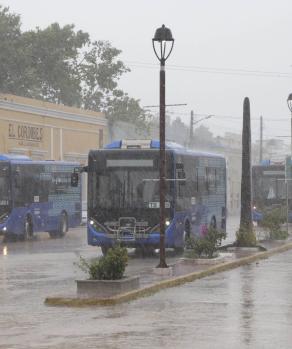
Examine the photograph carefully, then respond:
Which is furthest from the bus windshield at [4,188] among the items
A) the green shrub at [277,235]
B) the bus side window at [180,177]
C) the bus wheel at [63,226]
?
the green shrub at [277,235]

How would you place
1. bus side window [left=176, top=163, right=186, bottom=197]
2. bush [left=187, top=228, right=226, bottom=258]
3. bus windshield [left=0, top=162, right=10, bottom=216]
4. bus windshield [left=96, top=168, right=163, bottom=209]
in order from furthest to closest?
bus windshield [left=0, top=162, right=10, bottom=216] → bus side window [left=176, top=163, right=186, bottom=197] → bus windshield [left=96, top=168, right=163, bottom=209] → bush [left=187, top=228, right=226, bottom=258]

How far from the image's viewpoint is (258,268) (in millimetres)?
21844

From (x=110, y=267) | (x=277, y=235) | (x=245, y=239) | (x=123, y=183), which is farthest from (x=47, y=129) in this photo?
(x=110, y=267)

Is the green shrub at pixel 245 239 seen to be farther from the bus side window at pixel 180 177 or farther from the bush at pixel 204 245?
the bush at pixel 204 245

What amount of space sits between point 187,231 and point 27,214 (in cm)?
896

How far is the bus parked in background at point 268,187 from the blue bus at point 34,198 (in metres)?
10.4

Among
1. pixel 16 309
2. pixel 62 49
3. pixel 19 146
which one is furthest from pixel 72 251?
pixel 62 49

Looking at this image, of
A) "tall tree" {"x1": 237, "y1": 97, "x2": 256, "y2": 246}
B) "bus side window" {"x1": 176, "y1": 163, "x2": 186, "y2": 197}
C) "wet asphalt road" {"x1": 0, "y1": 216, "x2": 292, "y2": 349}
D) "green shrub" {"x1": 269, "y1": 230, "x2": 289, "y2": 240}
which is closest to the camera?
"wet asphalt road" {"x1": 0, "y1": 216, "x2": 292, "y2": 349}

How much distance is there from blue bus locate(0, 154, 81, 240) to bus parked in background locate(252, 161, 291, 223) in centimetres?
1038

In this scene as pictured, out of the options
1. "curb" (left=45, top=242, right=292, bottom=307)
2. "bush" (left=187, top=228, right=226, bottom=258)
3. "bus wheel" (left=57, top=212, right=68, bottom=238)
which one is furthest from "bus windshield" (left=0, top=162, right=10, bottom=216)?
"bush" (left=187, top=228, right=226, bottom=258)

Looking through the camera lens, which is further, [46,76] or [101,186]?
[46,76]

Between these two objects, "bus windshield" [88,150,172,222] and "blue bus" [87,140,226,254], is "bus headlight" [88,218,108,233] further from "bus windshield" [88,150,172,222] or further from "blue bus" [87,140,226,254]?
"bus windshield" [88,150,172,222]

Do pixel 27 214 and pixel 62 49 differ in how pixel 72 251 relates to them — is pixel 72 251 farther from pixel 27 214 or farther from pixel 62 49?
pixel 62 49

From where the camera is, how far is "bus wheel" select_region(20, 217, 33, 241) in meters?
34.2
